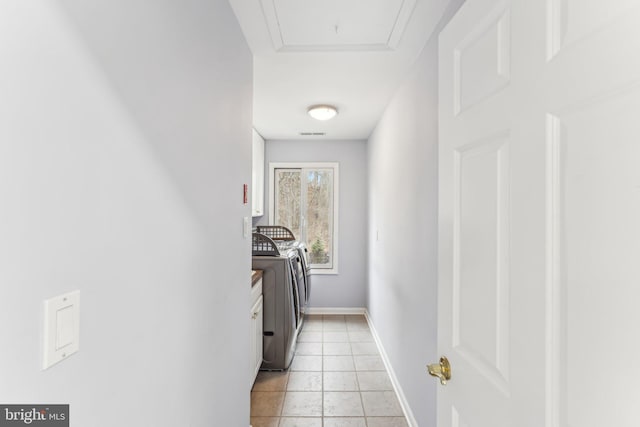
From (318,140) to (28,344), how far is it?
171 inches

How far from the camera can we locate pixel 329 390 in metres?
2.64

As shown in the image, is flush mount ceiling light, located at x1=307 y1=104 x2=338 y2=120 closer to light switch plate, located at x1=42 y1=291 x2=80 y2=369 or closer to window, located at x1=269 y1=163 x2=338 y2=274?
window, located at x1=269 y1=163 x2=338 y2=274

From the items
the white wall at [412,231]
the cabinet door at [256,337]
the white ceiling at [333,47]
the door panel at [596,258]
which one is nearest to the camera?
the door panel at [596,258]

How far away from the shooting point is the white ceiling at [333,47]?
1.69 metres

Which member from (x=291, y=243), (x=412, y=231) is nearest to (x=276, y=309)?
(x=291, y=243)

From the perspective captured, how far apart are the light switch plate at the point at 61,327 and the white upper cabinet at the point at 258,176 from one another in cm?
352

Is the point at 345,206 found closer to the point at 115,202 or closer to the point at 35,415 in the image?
the point at 115,202

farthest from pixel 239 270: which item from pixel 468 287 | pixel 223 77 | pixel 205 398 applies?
pixel 468 287

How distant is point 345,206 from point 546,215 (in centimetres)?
407

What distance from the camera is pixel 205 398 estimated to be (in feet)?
4.33

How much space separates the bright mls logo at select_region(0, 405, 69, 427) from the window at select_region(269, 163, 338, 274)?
411 cm

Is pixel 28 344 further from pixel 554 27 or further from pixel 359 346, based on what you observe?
pixel 359 346

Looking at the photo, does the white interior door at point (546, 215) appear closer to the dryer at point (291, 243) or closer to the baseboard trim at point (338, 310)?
the dryer at point (291, 243)

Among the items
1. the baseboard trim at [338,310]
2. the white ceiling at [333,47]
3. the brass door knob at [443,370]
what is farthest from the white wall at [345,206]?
the brass door knob at [443,370]
